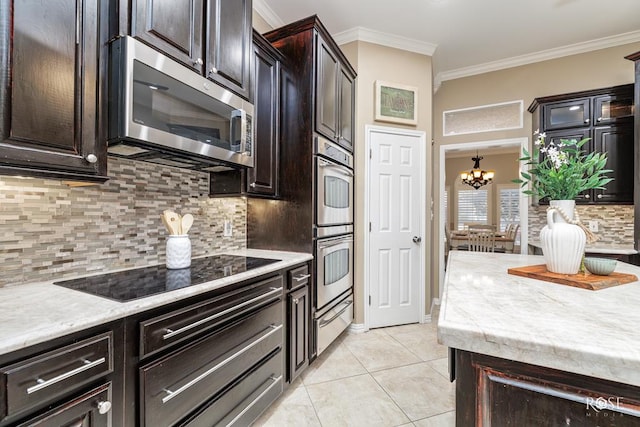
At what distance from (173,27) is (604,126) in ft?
13.4

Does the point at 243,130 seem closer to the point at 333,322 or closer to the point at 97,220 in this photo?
the point at 97,220

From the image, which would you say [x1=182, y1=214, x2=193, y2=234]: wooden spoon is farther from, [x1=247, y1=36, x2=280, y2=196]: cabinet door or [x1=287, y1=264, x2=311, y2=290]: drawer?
[x1=287, y1=264, x2=311, y2=290]: drawer

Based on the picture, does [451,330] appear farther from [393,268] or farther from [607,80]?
[607,80]

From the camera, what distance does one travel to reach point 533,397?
0.70 m

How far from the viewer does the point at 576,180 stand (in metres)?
1.27

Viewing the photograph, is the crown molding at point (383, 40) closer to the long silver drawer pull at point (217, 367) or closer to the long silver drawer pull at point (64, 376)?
the long silver drawer pull at point (217, 367)

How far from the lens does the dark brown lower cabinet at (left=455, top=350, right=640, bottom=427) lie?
0.63m

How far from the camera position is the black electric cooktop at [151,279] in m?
1.16

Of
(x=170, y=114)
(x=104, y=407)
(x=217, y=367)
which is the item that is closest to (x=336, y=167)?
(x=170, y=114)

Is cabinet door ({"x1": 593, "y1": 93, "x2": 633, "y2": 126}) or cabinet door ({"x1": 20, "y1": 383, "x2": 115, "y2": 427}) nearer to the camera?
cabinet door ({"x1": 20, "y1": 383, "x2": 115, "y2": 427})

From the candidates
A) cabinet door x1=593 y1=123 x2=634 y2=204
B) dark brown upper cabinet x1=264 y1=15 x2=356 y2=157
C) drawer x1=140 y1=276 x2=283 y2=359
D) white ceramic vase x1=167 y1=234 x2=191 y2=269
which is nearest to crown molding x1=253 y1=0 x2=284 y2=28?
dark brown upper cabinet x1=264 y1=15 x2=356 y2=157

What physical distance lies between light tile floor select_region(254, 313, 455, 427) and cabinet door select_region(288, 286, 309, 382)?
0.59ft

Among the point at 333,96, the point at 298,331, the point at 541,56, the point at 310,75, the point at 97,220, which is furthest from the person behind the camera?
the point at 541,56

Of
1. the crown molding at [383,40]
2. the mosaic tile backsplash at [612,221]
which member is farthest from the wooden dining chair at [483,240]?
the crown molding at [383,40]
